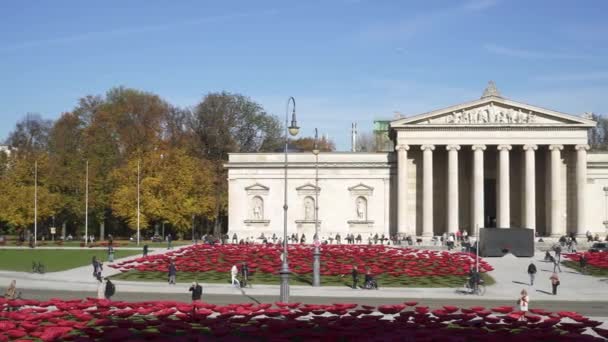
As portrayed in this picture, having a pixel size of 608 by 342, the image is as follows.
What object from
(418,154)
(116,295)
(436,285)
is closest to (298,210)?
(418,154)

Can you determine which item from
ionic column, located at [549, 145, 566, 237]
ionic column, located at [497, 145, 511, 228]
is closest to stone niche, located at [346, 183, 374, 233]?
ionic column, located at [497, 145, 511, 228]

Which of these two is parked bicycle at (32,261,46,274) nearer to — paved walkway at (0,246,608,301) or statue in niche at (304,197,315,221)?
paved walkway at (0,246,608,301)

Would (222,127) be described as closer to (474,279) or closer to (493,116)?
(493,116)

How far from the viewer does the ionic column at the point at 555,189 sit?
91.9 m

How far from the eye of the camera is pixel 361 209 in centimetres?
9844

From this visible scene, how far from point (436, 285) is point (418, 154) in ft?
151

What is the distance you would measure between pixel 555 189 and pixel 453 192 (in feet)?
37.1

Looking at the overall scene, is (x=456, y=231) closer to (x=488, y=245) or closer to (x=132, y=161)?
(x=488, y=245)

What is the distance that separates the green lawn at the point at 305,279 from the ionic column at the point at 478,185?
114 feet

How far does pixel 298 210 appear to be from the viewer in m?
98.7

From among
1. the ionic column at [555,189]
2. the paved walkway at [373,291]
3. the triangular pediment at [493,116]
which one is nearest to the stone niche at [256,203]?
the triangular pediment at [493,116]

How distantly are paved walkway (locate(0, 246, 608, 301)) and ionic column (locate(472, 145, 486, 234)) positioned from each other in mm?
Result: 30831

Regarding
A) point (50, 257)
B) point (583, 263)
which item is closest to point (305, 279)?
point (583, 263)

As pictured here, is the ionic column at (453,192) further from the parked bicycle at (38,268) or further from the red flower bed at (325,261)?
the parked bicycle at (38,268)
